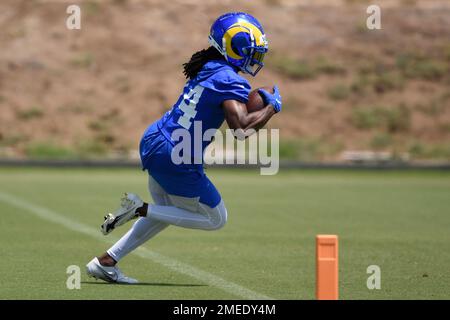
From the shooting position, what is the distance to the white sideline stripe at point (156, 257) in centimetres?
874

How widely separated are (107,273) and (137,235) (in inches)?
15.9

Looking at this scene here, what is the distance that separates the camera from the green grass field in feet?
29.2

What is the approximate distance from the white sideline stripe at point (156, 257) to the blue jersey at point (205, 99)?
3.77ft

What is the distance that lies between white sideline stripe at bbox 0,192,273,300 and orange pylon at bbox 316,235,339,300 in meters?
1.03

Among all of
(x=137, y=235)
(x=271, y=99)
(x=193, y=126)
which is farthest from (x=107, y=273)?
(x=271, y=99)

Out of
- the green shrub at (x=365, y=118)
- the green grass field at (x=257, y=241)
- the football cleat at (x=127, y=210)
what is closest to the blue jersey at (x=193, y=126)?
the football cleat at (x=127, y=210)

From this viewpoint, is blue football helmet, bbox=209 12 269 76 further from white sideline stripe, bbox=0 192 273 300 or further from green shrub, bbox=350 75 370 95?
green shrub, bbox=350 75 370 95

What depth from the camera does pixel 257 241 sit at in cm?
1316

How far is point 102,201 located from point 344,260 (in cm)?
863

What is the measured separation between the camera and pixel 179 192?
889cm

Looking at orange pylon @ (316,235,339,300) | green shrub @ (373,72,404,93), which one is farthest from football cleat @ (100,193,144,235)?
green shrub @ (373,72,404,93)

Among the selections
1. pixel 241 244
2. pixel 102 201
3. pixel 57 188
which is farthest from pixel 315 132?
pixel 241 244

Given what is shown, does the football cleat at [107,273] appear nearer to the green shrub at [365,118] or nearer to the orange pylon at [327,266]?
the orange pylon at [327,266]

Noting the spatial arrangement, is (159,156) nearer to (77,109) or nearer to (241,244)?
(241,244)
